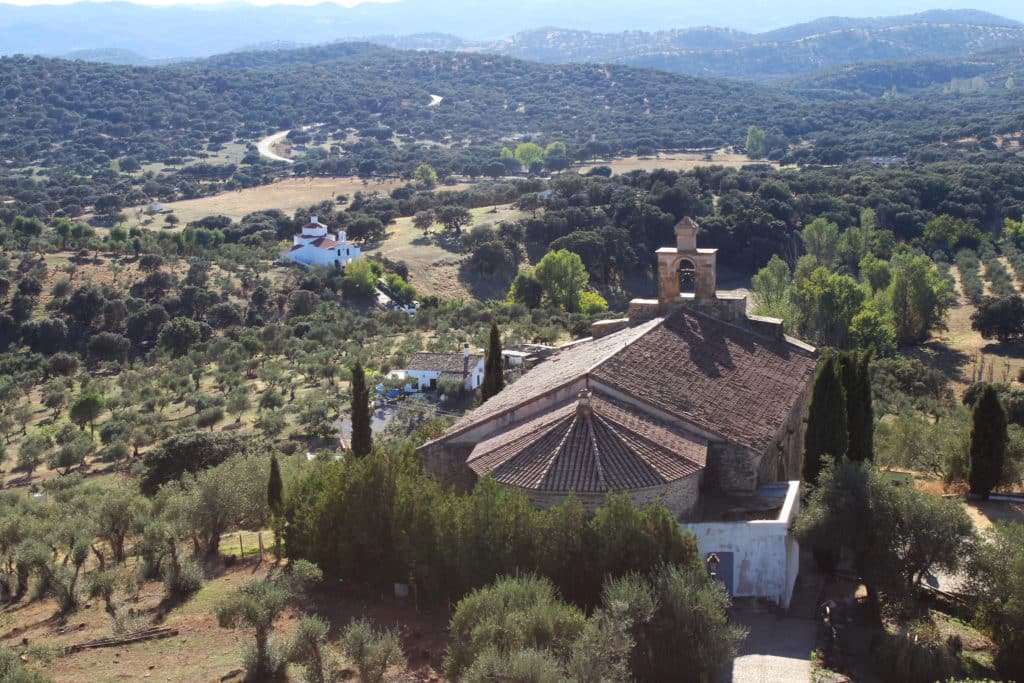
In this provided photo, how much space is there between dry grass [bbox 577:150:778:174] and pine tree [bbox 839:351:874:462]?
117 meters

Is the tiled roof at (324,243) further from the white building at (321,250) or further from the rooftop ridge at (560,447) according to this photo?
the rooftop ridge at (560,447)

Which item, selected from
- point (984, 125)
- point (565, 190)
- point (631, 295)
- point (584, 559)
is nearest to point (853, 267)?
point (631, 295)

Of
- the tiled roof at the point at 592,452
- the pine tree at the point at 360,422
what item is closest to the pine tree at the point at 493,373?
the pine tree at the point at 360,422

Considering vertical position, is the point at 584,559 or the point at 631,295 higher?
the point at 584,559

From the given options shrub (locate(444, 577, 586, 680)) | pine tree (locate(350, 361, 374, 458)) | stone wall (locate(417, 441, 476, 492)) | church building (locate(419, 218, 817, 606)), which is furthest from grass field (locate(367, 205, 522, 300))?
shrub (locate(444, 577, 586, 680))

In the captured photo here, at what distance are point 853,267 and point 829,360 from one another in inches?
2441

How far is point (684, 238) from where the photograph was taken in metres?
28.1

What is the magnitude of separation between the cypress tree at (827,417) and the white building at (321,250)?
210 ft

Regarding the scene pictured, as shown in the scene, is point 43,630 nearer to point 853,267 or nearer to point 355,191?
point 853,267

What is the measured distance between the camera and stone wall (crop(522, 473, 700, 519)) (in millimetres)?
18938

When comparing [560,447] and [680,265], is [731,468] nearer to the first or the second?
[560,447]

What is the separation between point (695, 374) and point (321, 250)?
6533cm

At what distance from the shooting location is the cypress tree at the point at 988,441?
Result: 25422mm

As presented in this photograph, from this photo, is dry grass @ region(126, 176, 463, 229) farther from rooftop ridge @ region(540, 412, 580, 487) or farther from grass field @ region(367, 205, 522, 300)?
rooftop ridge @ region(540, 412, 580, 487)
